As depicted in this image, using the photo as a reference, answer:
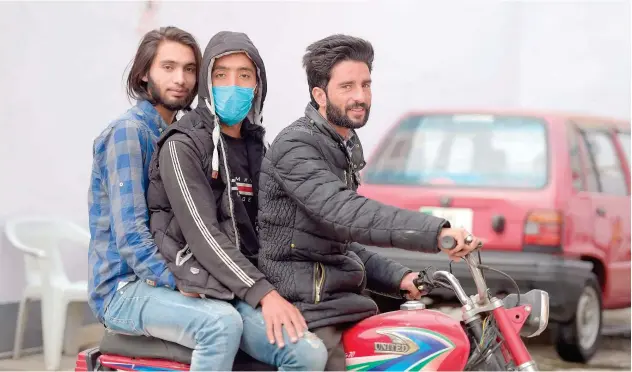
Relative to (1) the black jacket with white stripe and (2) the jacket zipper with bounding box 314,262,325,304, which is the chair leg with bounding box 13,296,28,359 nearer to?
(1) the black jacket with white stripe

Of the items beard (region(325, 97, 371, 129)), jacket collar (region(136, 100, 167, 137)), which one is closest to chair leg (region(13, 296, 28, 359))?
Result: jacket collar (region(136, 100, 167, 137))

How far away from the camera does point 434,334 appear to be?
302 cm

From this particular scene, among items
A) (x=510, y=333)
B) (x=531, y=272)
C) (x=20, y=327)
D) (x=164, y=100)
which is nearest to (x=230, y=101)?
(x=164, y=100)

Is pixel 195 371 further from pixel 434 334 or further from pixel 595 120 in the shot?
pixel 595 120

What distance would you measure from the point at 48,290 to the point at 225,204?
349 cm

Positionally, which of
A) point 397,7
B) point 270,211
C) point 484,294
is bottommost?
point 484,294

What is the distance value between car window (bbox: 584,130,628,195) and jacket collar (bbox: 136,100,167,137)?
431cm

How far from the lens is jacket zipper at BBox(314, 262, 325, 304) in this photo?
3.09 meters

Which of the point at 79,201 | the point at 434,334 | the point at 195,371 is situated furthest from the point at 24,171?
the point at 434,334

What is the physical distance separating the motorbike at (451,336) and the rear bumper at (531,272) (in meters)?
3.10

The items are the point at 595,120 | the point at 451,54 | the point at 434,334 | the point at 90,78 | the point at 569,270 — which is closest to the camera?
the point at 434,334

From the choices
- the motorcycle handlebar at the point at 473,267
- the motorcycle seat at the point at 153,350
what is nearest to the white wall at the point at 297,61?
the motorcycle seat at the point at 153,350

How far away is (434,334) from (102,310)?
1.20m

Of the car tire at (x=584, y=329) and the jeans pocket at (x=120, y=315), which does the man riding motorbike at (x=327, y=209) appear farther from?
the car tire at (x=584, y=329)
